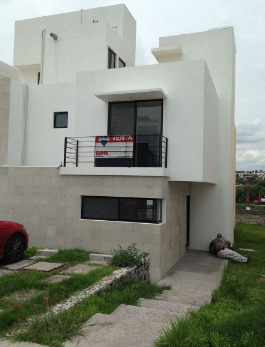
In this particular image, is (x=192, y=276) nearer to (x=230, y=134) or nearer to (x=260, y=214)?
(x=230, y=134)

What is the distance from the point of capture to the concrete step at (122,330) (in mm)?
3617

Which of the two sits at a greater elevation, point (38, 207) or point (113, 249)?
point (38, 207)

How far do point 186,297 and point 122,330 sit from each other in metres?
4.05

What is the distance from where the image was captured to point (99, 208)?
955 centimetres

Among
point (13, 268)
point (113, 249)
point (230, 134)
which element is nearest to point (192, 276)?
point (113, 249)

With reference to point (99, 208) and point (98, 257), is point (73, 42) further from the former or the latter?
point (98, 257)

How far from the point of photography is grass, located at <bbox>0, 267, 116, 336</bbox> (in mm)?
4371

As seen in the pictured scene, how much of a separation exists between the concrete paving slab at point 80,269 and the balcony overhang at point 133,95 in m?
5.19

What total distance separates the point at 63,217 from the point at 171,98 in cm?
504

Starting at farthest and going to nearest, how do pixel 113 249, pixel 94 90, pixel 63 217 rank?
pixel 94 90, pixel 63 217, pixel 113 249

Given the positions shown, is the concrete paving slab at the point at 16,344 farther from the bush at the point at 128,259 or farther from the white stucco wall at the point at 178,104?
the white stucco wall at the point at 178,104

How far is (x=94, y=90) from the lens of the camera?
35.7 feet

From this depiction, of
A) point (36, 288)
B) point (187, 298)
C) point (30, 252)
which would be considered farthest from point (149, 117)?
point (36, 288)

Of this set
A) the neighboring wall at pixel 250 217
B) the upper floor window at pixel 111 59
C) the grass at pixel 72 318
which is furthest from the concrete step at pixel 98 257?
the neighboring wall at pixel 250 217
